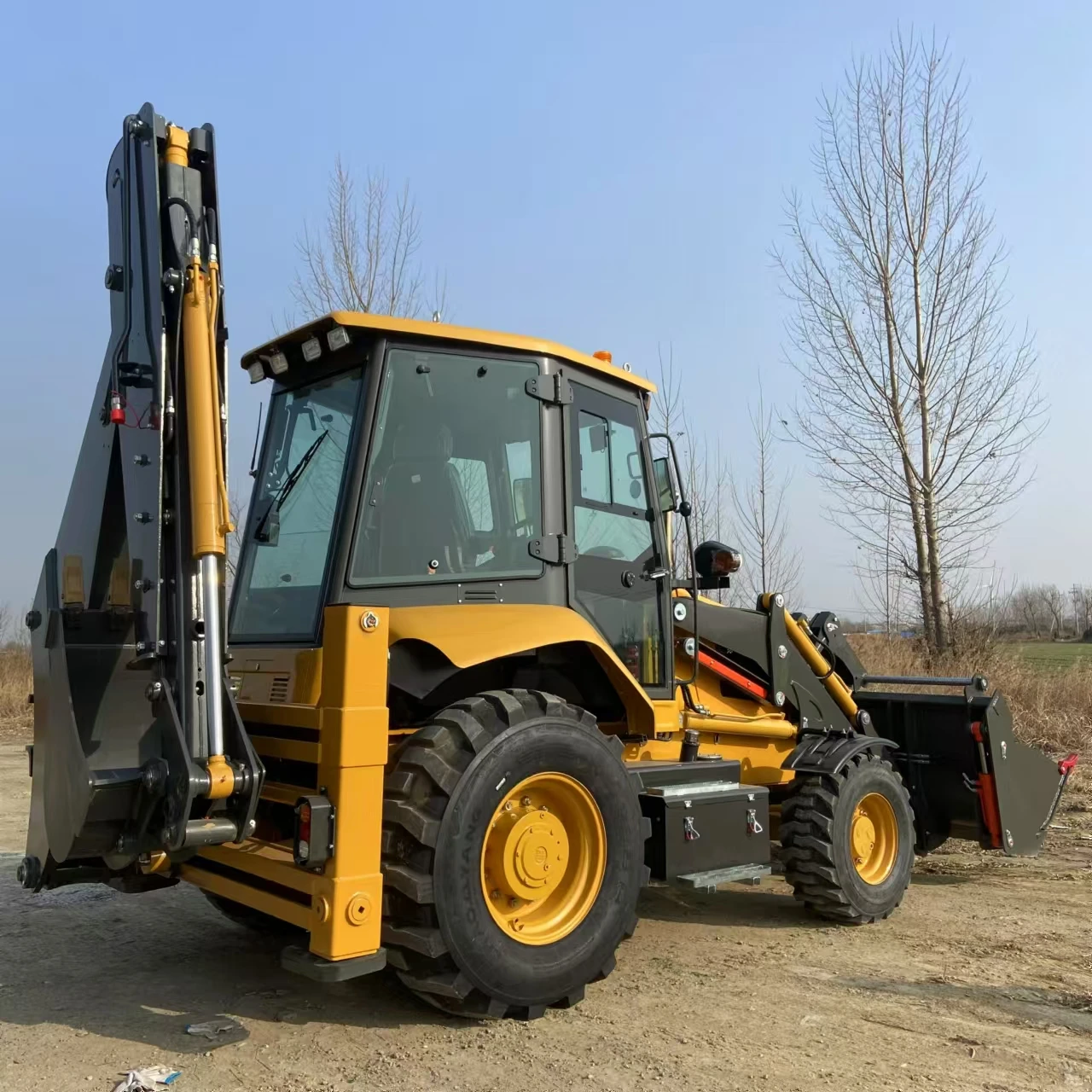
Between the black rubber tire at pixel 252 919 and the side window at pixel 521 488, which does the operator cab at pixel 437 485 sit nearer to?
the side window at pixel 521 488

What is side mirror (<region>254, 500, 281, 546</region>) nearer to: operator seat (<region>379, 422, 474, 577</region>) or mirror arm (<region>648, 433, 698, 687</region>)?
operator seat (<region>379, 422, 474, 577</region>)

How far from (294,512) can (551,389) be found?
1256 millimetres

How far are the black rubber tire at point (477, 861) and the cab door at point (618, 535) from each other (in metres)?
0.77

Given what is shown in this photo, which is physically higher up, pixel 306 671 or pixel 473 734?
pixel 306 671

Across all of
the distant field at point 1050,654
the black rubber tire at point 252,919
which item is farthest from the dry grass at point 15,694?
the distant field at point 1050,654

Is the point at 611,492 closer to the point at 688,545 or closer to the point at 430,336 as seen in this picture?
the point at 688,545

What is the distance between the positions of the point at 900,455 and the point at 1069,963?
36.2ft

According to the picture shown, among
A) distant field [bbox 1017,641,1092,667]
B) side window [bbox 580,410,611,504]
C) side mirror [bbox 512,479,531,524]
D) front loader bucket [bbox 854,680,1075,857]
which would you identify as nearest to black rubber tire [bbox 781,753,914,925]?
front loader bucket [bbox 854,680,1075,857]

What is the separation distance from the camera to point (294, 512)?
171 inches

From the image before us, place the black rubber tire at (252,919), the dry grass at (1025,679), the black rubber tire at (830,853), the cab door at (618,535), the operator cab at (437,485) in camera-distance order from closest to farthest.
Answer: the operator cab at (437,485) → the cab door at (618,535) → the black rubber tire at (252,919) → the black rubber tire at (830,853) → the dry grass at (1025,679)

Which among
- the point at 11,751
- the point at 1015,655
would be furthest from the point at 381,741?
the point at 11,751

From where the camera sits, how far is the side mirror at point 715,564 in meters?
5.33

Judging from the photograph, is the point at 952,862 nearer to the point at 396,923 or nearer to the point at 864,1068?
the point at 864,1068

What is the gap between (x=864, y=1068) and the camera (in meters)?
3.34
